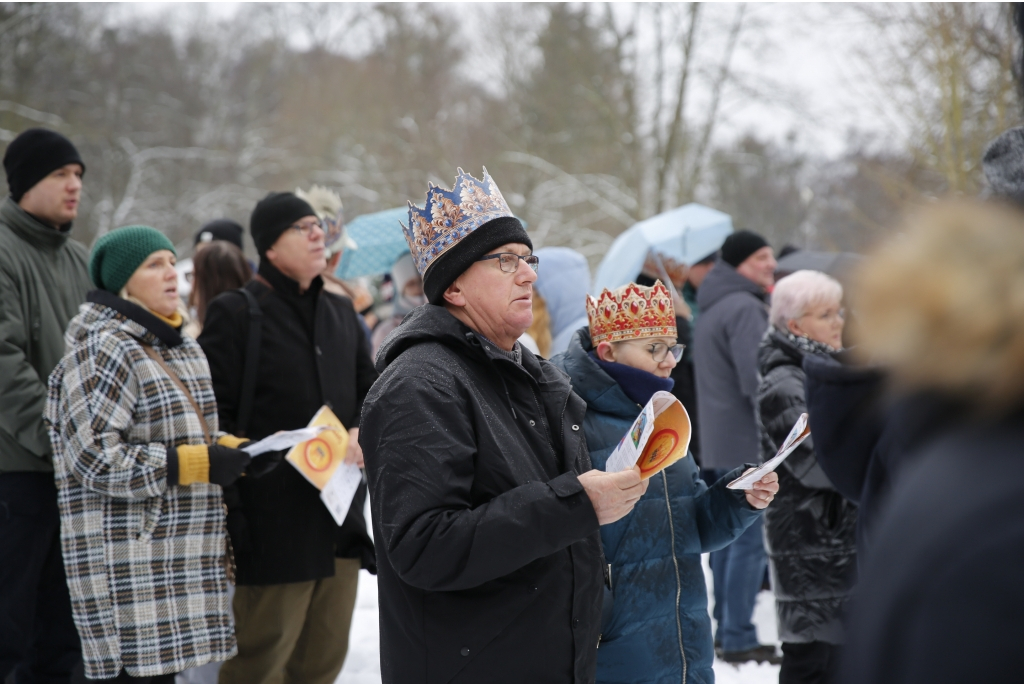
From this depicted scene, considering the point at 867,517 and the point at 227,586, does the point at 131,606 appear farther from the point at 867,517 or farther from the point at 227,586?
the point at 867,517

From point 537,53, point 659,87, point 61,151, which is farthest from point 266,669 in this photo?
point 537,53

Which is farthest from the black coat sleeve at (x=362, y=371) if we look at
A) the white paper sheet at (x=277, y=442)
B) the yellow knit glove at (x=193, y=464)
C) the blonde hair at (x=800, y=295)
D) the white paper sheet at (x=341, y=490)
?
the blonde hair at (x=800, y=295)

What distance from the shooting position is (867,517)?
190 centimetres

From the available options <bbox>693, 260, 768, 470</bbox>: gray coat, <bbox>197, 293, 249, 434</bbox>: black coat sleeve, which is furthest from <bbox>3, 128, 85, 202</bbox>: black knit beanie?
<bbox>693, 260, 768, 470</bbox>: gray coat

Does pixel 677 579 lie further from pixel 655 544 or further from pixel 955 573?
pixel 955 573

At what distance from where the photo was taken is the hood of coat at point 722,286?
5.71m

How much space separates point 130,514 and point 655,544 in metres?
1.92

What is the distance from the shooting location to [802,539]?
3988 mm

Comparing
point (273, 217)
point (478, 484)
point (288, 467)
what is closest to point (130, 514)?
point (288, 467)

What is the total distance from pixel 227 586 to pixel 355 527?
0.65m

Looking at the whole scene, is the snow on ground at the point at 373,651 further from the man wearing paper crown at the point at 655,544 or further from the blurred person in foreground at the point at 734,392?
the man wearing paper crown at the point at 655,544

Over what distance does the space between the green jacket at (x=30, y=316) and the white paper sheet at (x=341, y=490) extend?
112cm

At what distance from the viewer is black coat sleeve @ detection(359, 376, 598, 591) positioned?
2014mm

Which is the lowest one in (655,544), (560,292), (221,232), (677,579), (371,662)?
(371,662)
